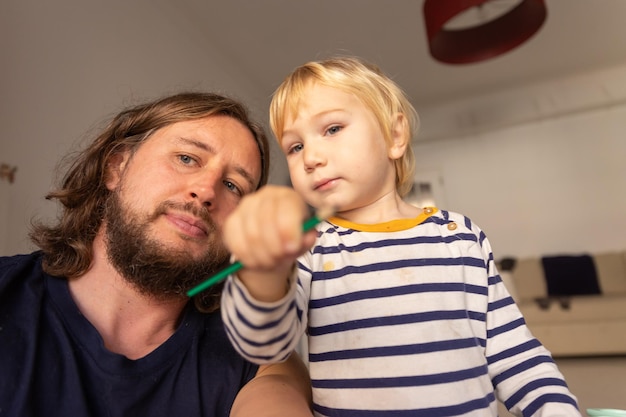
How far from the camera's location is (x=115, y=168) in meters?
1.05

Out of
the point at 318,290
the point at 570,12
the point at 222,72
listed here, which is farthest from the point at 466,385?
the point at 570,12

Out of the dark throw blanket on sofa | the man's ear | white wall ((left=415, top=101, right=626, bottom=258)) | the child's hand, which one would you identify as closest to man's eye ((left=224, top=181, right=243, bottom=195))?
the man's ear

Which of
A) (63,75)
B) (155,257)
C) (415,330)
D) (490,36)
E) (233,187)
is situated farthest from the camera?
(490,36)

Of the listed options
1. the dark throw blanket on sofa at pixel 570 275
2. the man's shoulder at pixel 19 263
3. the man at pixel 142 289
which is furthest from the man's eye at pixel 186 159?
the dark throw blanket on sofa at pixel 570 275

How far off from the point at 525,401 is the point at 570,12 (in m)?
2.31

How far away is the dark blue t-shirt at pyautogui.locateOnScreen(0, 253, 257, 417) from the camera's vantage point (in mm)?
701

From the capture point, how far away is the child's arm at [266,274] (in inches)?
14.4

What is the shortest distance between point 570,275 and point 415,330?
110 inches

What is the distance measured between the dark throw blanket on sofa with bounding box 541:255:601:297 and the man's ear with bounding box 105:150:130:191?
2840mm

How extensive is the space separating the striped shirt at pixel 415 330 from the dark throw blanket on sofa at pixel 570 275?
2.62 m

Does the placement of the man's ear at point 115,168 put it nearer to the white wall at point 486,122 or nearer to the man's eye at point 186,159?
the man's eye at point 186,159

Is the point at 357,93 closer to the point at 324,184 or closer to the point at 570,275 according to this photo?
the point at 324,184

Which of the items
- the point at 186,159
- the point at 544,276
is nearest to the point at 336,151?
the point at 186,159

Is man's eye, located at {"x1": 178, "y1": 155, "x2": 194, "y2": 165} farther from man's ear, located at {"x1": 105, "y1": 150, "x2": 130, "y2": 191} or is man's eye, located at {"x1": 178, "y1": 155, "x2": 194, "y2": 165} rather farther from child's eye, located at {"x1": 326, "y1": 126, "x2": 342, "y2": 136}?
child's eye, located at {"x1": 326, "y1": 126, "x2": 342, "y2": 136}
